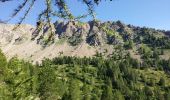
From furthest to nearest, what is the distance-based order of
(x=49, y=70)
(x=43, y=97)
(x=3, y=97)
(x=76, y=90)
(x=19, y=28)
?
1. (x=76, y=90)
2. (x=49, y=70)
3. (x=43, y=97)
4. (x=3, y=97)
5. (x=19, y=28)

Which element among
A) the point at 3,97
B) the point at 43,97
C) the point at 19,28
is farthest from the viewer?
the point at 43,97

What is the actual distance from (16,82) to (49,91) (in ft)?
184

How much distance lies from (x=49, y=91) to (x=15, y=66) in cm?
5481

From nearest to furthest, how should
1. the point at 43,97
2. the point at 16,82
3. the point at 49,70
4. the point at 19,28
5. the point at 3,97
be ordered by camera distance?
1. the point at 19,28
2. the point at 3,97
3. the point at 16,82
4. the point at 43,97
5. the point at 49,70

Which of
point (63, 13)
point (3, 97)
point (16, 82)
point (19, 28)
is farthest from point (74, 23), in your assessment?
point (16, 82)

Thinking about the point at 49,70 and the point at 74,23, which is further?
the point at 49,70

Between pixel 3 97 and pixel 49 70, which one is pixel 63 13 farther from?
pixel 49 70

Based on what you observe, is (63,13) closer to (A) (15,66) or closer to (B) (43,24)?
(B) (43,24)

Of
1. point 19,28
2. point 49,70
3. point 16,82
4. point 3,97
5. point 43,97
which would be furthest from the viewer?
point 49,70

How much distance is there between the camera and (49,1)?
513cm

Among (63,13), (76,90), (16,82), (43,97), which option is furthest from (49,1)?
(76,90)

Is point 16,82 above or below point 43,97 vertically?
above

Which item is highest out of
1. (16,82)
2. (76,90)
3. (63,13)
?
(63,13)

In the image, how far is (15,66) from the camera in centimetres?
4388
